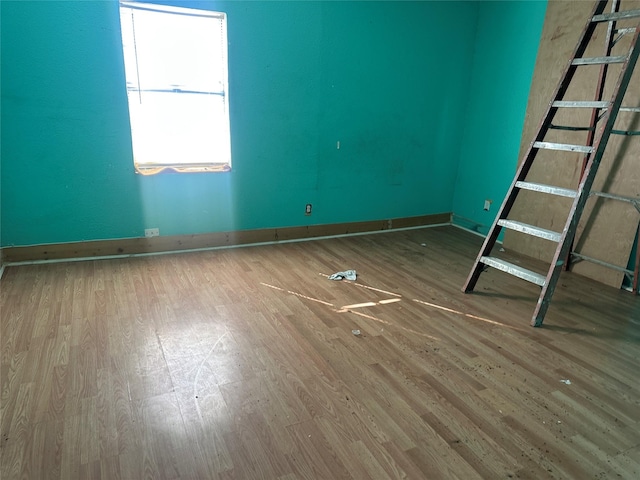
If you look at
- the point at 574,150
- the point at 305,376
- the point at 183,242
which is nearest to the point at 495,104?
the point at 574,150

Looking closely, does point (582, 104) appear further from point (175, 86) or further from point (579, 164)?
point (175, 86)

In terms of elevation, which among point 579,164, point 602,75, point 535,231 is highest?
point 602,75

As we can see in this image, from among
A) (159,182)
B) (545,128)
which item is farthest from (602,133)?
(159,182)

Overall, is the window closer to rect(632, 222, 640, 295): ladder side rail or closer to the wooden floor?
the wooden floor

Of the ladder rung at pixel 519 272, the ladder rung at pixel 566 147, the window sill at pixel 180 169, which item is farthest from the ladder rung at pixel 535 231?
the window sill at pixel 180 169

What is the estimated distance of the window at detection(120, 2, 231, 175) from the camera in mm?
3365

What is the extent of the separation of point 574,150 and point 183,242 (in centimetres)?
325

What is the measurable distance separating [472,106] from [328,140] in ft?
6.15

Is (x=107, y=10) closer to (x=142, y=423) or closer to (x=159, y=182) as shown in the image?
(x=159, y=182)

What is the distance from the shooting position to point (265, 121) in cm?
398

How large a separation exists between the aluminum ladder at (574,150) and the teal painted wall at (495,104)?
0.93 m

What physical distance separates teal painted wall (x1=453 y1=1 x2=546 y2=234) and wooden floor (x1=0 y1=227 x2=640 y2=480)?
5.06 feet

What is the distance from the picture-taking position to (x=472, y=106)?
4.89m

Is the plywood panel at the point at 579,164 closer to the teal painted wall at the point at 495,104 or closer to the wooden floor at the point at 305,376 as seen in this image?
the teal painted wall at the point at 495,104
